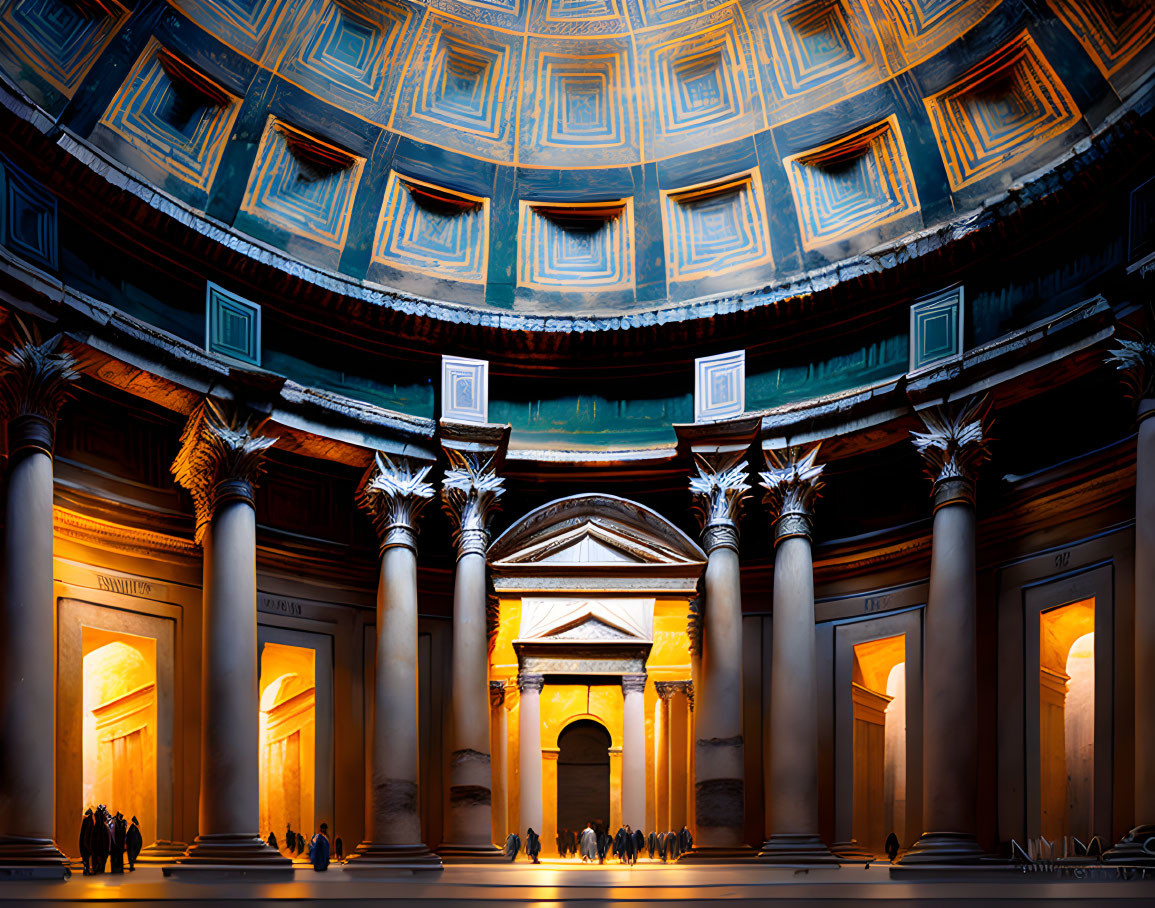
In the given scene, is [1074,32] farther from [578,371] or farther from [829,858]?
[829,858]

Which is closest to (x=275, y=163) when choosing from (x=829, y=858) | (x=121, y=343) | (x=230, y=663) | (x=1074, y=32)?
(x=121, y=343)

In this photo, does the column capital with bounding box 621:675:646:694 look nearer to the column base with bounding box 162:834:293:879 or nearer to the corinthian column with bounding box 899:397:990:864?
the corinthian column with bounding box 899:397:990:864

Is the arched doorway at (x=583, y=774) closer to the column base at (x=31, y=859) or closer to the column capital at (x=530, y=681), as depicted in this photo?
the column capital at (x=530, y=681)

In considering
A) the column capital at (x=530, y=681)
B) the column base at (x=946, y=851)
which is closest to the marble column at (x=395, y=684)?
the column capital at (x=530, y=681)

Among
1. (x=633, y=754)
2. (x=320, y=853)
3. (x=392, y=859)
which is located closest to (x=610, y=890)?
(x=392, y=859)

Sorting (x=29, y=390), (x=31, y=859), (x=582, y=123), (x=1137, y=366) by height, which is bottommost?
(x=31, y=859)

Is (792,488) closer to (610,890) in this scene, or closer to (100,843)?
(610,890)

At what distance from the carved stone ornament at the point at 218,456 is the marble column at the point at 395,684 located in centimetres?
304

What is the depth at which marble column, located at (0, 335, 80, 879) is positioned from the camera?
61.2ft

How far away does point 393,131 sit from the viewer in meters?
29.0

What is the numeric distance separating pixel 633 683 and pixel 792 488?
9.22 metres

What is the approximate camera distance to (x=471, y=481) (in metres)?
26.7

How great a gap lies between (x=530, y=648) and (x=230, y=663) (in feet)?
35.2

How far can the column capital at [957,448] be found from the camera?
77.7ft
